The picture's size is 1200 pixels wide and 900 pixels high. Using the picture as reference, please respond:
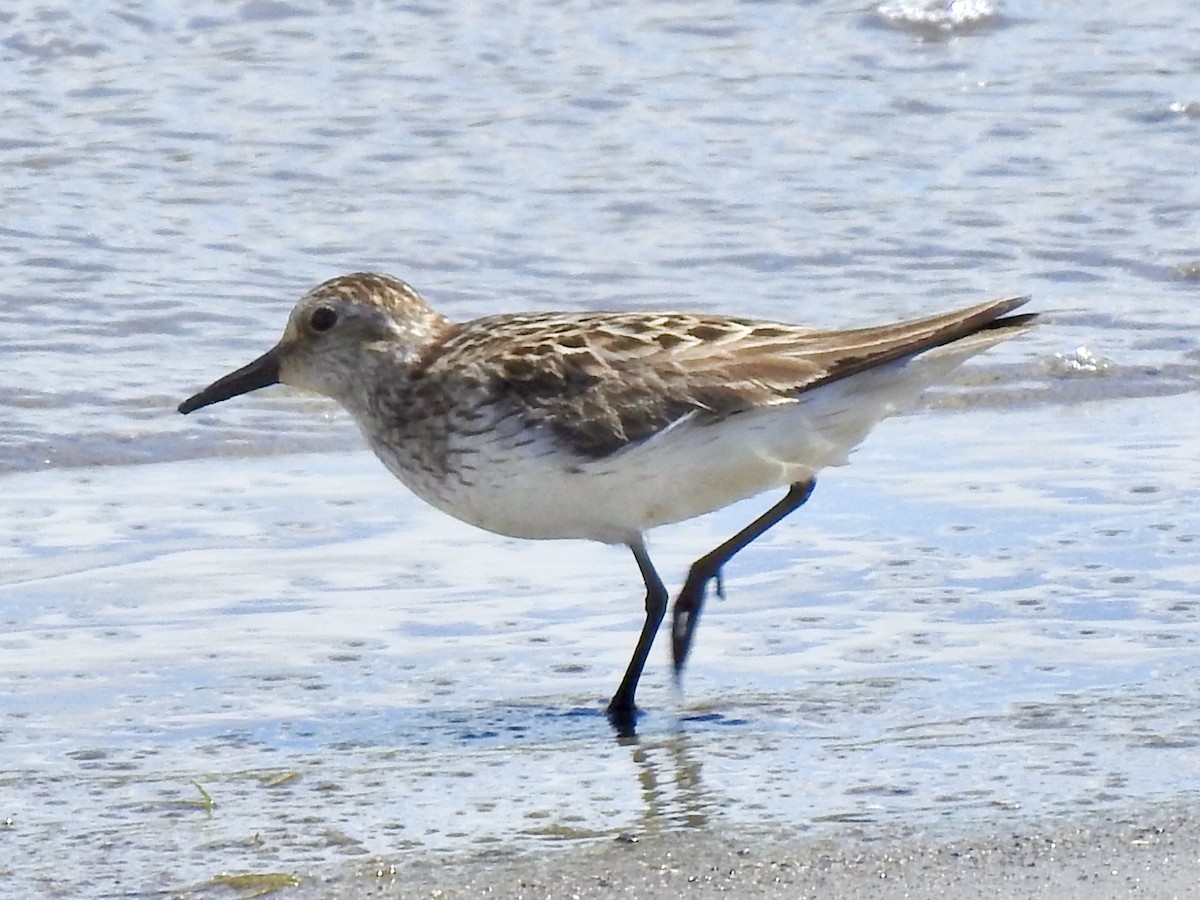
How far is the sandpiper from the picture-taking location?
5.57 metres

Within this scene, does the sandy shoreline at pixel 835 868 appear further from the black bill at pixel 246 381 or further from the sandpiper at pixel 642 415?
the black bill at pixel 246 381

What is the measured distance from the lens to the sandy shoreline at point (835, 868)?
4191 millimetres

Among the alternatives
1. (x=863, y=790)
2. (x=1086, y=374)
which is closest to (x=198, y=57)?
(x=1086, y=374)

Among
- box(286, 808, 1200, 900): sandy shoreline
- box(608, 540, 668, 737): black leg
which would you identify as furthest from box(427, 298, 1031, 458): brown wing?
box(286, 808, 1200, 900): sandy shoreline

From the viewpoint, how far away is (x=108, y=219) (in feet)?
31.7

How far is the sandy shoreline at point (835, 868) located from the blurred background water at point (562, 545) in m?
0.14

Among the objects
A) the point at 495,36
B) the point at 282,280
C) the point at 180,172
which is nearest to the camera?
the point at 282,280

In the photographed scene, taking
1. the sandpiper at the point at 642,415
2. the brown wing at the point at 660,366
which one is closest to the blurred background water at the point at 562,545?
the sandpiper at the point at 642,415

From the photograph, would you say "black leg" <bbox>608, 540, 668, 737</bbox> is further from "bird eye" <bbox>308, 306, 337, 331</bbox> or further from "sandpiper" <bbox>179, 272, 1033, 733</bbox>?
"bird eye" <bbox>308, 306, 337, 331</bbox>

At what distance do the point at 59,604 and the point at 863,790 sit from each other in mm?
2439

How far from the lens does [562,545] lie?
6.85m

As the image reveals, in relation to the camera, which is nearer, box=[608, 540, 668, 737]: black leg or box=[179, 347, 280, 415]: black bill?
box=[608, 540, 668, 737]: black leg

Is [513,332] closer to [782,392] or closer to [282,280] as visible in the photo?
[782,392]

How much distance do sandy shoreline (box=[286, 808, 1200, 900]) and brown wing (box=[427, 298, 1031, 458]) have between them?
4.44ft
